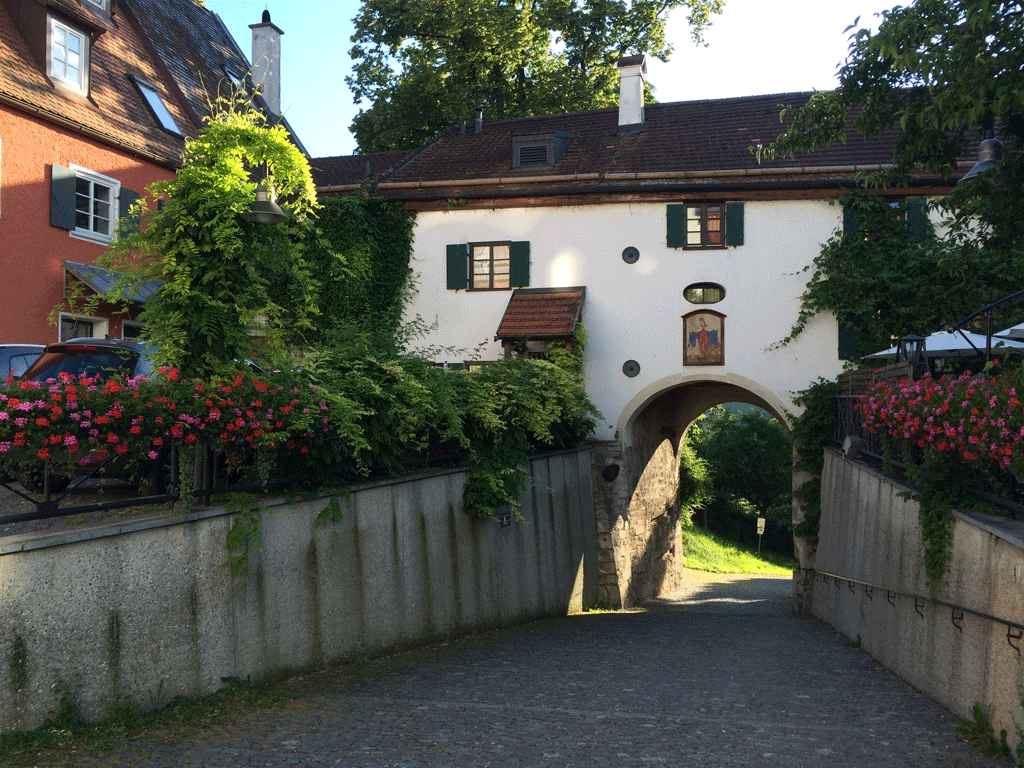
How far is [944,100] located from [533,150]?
1191cm

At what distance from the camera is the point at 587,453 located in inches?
751

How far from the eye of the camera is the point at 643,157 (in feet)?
67.9

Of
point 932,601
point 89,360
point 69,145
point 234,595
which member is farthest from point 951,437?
point 69,145

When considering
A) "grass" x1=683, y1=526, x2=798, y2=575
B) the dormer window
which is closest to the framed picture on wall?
the dormer window

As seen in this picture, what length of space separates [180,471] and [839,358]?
554 inches

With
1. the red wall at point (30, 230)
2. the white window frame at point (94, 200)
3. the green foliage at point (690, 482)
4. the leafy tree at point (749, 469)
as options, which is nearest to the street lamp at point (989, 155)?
the red wall at point (30, 230)

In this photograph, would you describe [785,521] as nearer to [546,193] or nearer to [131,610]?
[546,193]

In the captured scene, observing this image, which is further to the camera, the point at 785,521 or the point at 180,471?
the point at 785,521

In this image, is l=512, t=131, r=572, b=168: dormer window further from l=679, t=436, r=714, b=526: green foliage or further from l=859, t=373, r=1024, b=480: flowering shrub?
l=859, t=373, r=1024, b=480: flowering shrub

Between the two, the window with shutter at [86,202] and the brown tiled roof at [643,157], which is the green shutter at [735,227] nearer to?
the brown tiled roof at [643,157]

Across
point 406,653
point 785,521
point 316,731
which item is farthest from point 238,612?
point 785,521

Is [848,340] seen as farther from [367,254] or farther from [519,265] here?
[367,254]

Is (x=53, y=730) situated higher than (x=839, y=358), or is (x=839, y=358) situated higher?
(x=839, y=358)

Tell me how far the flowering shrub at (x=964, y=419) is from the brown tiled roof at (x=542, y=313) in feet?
30.8
